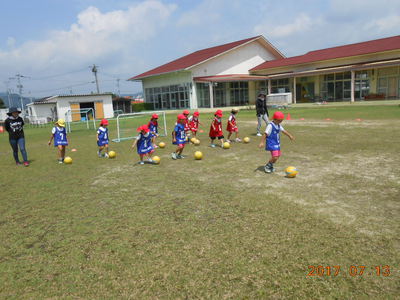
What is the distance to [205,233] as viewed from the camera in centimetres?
429

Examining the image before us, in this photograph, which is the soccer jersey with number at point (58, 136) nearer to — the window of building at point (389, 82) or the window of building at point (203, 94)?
the window of building at point (203, 94)

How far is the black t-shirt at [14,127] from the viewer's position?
9.58 meters

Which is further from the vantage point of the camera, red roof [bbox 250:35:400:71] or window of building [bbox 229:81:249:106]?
window of building [bbox 229:81:249:106]

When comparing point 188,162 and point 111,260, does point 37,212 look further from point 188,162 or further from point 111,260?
point 188,162

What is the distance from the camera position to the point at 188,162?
9.27 m

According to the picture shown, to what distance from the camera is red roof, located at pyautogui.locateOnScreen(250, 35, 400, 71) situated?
31911mm

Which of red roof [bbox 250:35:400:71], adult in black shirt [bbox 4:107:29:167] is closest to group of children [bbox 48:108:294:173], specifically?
adult in black shirt [bbox 4:107:29:167]

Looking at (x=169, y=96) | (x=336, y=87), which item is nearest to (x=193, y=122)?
(x=336, y=87)

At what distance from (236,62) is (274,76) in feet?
19.4

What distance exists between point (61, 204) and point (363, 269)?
498 cm

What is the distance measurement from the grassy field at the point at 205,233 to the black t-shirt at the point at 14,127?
6.92ft

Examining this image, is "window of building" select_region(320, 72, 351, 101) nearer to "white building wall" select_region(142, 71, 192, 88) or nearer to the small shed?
"white building wall" select_region(142, 71, 192, 88)

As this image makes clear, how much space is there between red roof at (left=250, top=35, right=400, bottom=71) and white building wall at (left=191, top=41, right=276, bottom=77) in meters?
1.67

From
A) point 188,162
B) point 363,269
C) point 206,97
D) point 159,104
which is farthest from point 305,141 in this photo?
point 159,104
